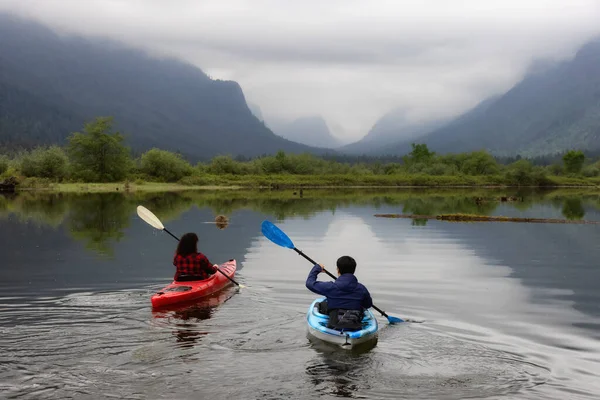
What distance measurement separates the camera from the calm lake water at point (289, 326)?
10.3 metres

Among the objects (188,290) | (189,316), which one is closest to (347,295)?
(189,316)

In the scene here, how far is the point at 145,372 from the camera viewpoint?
10.8 metres

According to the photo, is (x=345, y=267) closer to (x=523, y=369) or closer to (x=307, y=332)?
(x=307, y=332)

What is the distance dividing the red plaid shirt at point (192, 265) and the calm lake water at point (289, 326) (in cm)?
81

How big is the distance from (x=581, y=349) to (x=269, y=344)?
5.98 metres

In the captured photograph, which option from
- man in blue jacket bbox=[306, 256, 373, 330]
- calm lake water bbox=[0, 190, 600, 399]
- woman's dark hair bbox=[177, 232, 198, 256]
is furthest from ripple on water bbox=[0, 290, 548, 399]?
woman's dark hair bbox=[177, 232, 198, 256]

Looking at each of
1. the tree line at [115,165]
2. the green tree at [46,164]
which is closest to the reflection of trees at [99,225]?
the green tree at [46,164]

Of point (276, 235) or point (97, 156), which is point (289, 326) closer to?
point (276, 235)

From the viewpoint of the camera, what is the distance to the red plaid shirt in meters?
17.4

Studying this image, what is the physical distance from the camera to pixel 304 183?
128 meters

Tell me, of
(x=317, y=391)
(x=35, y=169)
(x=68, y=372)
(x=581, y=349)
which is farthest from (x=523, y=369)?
(x=35, y=169)

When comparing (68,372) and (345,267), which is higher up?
(345,267)

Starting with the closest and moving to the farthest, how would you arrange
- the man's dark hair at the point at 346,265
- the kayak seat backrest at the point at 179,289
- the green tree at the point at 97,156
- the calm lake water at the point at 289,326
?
the calm lake water at the point at 289,326 → the man's dark hair at the point at 346,265 → the kayak seat backrest at the point at 179,289 → the green tree at the point at 97,156

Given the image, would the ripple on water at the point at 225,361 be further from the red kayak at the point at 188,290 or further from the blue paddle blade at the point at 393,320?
the red kayak at the point at 188,290
